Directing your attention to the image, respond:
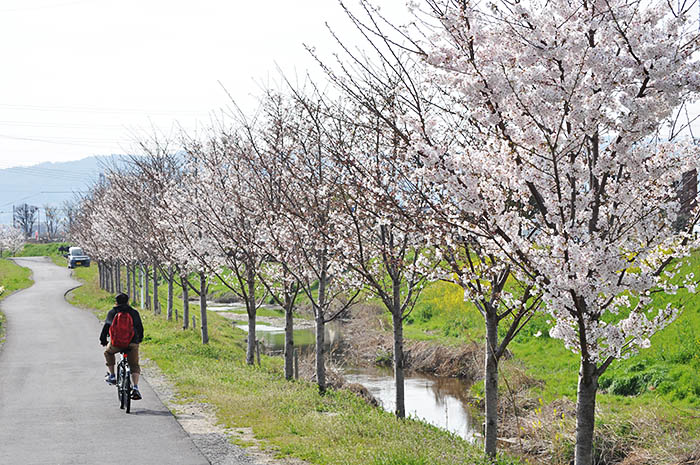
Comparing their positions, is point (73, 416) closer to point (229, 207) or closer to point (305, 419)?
point (305, 419)

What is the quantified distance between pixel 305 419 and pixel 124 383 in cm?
325

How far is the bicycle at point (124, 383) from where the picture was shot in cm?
1179

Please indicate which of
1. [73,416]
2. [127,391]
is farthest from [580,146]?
[73,416]

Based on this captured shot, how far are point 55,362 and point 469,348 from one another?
42.2 feet

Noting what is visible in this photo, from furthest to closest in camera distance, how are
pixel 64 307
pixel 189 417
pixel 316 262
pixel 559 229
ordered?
pixel 64 307
pixel 316 262
pixel 189 417
pixel 559 229

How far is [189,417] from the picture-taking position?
37.7 feet

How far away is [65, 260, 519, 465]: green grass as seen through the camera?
8.95m

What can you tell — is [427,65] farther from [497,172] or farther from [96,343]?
[96,343]

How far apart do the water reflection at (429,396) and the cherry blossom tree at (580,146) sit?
31.7 ft

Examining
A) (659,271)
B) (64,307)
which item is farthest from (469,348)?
(64,307)

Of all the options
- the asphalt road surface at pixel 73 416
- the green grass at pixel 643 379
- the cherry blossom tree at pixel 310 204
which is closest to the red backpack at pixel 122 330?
the asphalt road surface at pixel 73 416

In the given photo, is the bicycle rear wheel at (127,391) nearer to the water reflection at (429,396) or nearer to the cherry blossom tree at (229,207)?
the cherry blossom tree at (229,207)

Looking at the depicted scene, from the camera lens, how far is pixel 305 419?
11023 mm

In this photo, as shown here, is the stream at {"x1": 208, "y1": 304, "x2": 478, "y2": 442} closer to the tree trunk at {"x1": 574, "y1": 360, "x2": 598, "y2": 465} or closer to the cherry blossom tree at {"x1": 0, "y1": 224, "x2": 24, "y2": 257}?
the tree trunk at {"x1": 574, "y1": 360, "x2": 598, "y2": 465}
